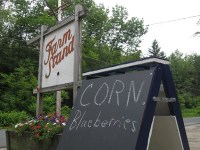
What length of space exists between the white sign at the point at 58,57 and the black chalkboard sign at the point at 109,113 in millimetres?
1600

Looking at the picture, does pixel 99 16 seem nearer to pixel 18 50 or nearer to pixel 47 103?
pixel 18 50

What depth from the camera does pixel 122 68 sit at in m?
3.82

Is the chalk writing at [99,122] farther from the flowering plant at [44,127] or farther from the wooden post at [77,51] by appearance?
the wooden post at [77,51]

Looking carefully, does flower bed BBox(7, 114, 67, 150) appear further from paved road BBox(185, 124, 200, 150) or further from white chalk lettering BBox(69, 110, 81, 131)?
paved road BBox(185, 124, 200, 150)

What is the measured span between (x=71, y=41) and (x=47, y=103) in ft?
52.0

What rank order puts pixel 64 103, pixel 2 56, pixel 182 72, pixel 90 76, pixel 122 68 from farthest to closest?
pixel 182 72 < pixel 64 103 < pixel 2 56 < pixel 90 76 < pixel 122 68

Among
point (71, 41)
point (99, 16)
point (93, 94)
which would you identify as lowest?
point (93, 94)

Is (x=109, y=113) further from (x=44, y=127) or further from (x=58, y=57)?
(x=58, y=57)

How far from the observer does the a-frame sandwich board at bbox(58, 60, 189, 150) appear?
3.19 meters

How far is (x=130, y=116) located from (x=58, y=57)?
3.16 meters

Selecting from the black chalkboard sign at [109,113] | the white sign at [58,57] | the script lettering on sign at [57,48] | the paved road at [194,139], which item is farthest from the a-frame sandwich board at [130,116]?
the paved road at [194,139]

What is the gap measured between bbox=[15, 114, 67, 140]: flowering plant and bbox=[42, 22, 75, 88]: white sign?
62 centimetres

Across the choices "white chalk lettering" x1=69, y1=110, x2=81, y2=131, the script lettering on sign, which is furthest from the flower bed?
"white chalk lettering" x1=69, y1=110, x2=81, y2=131

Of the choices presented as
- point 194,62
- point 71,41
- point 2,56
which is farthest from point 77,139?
point 194,62
